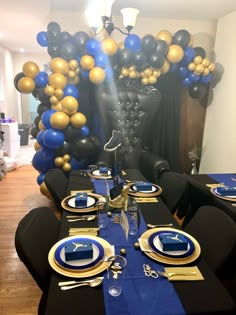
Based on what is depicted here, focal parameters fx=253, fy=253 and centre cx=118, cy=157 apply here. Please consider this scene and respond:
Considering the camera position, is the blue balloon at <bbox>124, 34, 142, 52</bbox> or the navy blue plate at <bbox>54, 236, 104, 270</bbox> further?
the blue balloon at <bbox>124, 34, 142, 52</bbox>

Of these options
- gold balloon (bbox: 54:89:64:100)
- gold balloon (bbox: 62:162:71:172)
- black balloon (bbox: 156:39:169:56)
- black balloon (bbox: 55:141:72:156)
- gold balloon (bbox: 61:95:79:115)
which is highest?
black balloon (bbox: 156:39:169:56)

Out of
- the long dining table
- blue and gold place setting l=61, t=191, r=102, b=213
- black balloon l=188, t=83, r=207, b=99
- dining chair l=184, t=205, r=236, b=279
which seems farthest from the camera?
black balloon l=188, t=83, r=207, b=99

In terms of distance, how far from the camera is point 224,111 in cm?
309

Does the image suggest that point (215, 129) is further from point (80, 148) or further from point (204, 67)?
point (80, 148)

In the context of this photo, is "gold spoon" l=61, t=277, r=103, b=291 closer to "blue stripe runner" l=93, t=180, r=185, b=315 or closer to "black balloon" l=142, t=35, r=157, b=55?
"blue stripe runner" l=93, t=180, r=185, b=315

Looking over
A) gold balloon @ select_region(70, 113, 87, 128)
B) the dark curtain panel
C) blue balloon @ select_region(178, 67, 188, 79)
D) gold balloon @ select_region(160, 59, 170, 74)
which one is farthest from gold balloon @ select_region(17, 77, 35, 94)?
blue balloon @ select_region(178, 67, 188, 79)

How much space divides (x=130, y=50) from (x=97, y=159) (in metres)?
1.19

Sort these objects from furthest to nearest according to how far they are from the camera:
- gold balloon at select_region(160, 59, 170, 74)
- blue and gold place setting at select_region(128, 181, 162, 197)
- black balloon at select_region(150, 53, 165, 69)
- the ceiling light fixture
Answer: gold balloon at select_region(160, 59, 170, 74) → black balloon at select_region(150, 53, 165, 69) → the ceiling light fixture → blue and gold place setting at select_region(128, 181, 162, 197)

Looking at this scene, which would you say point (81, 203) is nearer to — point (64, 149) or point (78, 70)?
point (64, 149)

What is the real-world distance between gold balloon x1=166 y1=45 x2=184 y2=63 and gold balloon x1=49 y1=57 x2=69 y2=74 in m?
1.09

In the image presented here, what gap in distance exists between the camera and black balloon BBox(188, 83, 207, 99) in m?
3.02

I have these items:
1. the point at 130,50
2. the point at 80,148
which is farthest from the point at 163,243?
the point at 130,50

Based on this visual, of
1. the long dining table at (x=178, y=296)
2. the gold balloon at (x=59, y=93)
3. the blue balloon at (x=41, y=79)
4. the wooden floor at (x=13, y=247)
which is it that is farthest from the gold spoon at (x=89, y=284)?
the blue balloon at (x=41, y=79)

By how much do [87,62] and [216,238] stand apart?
79.7 inches
